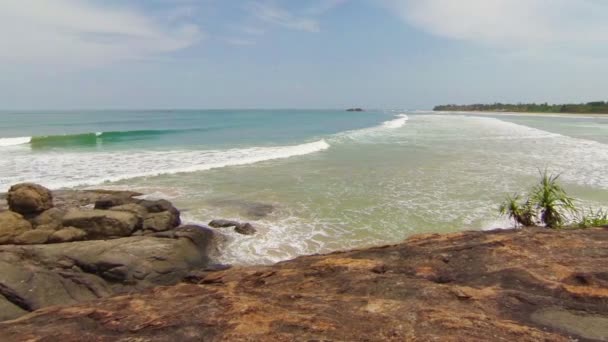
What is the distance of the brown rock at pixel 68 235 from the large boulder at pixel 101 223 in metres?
0.15

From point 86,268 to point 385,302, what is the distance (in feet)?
20.3

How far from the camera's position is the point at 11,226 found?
28.7 ft

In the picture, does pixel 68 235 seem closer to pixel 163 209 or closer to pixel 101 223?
pixel 101 223

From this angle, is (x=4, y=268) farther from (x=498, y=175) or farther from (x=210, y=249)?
(x=498, y=175)

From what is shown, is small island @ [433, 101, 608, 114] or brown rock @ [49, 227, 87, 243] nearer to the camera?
brown rock @ [49, 227, 87, 243]

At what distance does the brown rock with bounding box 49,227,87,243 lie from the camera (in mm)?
8605

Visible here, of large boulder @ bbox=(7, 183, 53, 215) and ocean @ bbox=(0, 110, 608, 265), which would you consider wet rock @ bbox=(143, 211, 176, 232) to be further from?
large boulder @ bbox=(7, 183, 53, 215)

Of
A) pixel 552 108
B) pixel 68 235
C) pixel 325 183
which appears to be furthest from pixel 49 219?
pixel 552 108

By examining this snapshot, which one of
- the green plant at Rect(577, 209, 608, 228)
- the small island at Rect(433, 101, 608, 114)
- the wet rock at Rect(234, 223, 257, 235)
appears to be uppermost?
the small island at Rect(433, 101, 608, 114)

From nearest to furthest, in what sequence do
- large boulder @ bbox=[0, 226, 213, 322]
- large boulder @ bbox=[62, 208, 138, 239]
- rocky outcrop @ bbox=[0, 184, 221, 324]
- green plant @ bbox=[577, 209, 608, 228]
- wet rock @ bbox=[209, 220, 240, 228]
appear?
large boulder @ bbox=[0, 226, 213, 322] < rocky outcrop @ bbox=[0, 184, 221, 324] < green plant @ bbox=[577, 209, 608, 228] < large boulder @ bbox=[62, 208, 138, 239] < wet rock @ bbox=[209, 220, 240, 228]

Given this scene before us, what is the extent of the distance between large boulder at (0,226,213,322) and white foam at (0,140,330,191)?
32.8 ft

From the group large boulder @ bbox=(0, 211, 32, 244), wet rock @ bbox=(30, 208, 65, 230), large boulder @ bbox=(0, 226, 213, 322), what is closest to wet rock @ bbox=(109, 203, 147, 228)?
wet rock @ bbox=(30, 208, 65, 230)

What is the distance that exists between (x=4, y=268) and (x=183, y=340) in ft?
16.9

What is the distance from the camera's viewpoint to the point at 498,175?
17.5 meters
